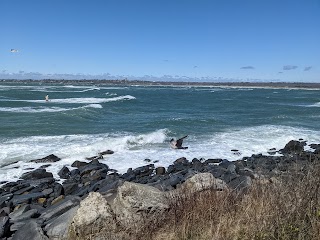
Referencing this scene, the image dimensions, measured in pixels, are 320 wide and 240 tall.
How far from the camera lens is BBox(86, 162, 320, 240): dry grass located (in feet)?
Result: 11.8

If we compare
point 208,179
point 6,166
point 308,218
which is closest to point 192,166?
point 6,166

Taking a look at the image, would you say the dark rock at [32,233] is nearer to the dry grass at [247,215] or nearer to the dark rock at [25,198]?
the dry grass at [247,215]

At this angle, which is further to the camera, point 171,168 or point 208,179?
point 171,168

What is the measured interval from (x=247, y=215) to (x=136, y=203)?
1.67 metres

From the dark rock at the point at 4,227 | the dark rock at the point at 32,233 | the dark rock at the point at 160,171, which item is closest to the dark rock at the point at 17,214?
the dark rock at the point at 4,227

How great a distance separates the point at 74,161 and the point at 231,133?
1140 cm

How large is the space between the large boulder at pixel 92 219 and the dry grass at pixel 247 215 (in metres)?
0.67

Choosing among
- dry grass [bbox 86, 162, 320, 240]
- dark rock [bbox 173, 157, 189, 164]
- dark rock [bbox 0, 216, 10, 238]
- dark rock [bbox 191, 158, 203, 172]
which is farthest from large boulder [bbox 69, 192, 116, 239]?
dark rock [bbox 173, 157, 189, 164]

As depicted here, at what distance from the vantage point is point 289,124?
27375 millimetres

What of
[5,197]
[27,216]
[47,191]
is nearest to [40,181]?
[47,191]

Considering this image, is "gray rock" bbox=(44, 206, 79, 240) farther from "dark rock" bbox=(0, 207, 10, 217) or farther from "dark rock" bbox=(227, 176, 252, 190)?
"dark rock" bbox=(0, 207, 10, 217)

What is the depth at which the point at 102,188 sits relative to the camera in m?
10.6

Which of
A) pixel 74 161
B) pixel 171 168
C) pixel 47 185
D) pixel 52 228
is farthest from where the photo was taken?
pixel 74 161

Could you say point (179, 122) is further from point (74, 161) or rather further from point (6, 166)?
point (6, 166)
